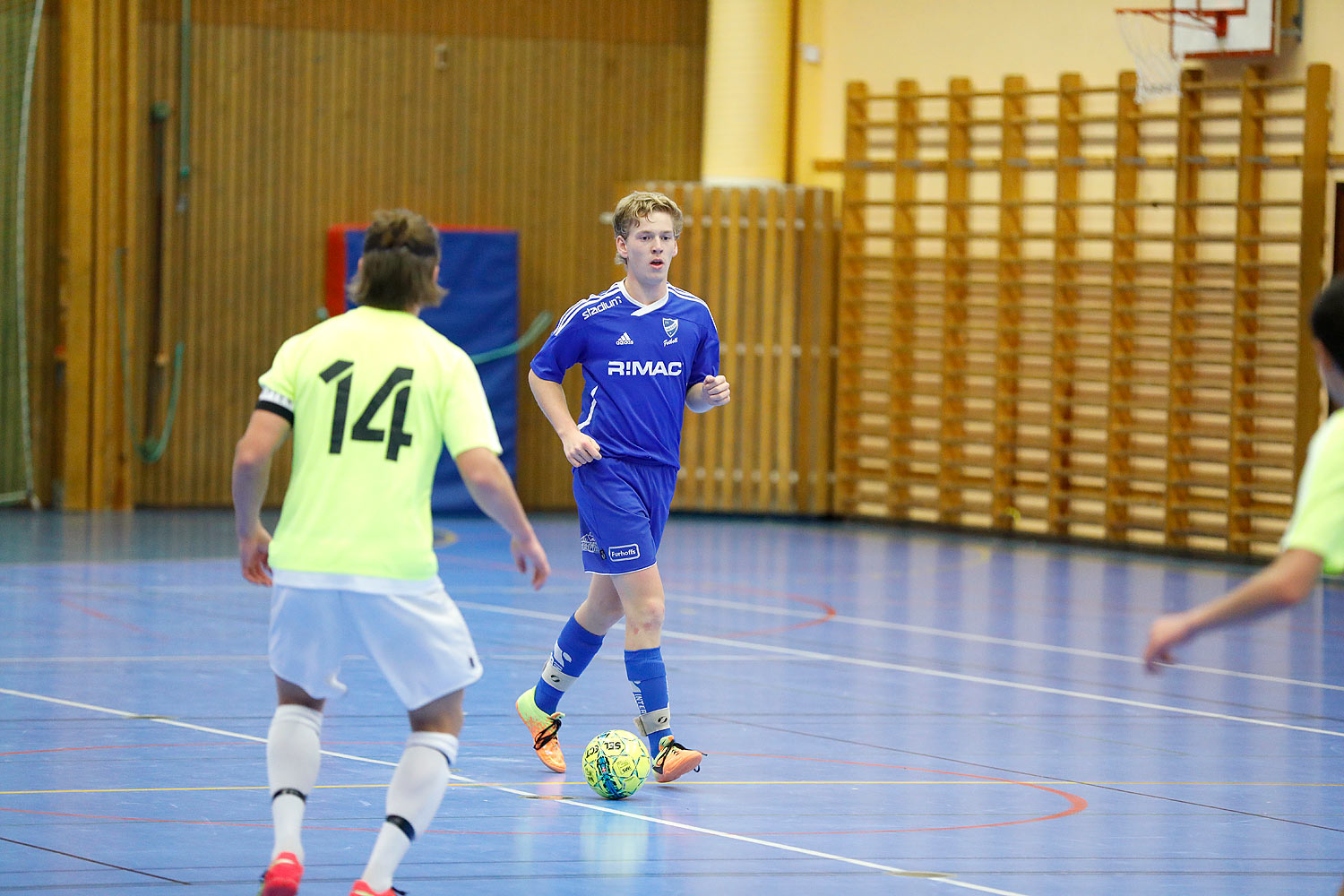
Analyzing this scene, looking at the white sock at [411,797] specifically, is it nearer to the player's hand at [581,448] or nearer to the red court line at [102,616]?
the player's hand at [581,448]

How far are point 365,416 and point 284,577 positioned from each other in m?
0.38

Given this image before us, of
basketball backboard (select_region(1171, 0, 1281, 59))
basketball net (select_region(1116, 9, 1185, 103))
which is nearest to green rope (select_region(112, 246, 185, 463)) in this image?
basketball net (select_region(1116, 9, 1185, 103))

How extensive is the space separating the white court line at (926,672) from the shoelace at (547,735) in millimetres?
2607

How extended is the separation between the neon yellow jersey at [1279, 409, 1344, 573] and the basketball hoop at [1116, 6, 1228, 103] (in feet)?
33.4

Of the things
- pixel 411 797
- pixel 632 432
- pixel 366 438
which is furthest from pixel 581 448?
pixel 411 797

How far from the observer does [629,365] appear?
5.52 meters

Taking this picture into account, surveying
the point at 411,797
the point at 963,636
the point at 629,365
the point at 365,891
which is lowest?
the point at 963,636

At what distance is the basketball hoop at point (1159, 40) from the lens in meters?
12.6

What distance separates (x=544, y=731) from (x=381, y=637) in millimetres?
1997

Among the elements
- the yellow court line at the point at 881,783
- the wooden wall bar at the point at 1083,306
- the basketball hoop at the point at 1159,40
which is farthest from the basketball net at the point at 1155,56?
the yellow court line at the point at 881,783

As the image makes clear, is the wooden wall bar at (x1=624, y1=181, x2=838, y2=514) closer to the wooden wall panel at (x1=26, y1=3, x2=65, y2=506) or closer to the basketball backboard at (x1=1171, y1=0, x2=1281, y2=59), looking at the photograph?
the basketball backboard at (x1=1171, y1=0, x2=1281, y2=59)

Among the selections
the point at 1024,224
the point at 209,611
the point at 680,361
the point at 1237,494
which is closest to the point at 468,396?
the point at 680,361

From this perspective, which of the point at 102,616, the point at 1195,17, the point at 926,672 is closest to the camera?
the point at 926,672

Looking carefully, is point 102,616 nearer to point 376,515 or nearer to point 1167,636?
point 376,515
